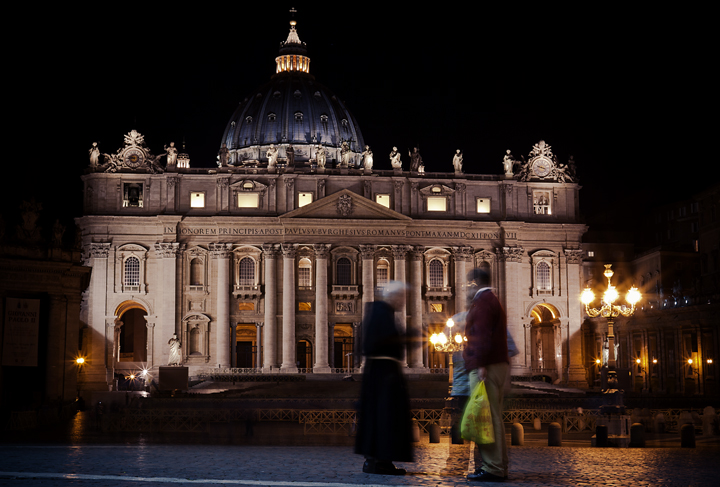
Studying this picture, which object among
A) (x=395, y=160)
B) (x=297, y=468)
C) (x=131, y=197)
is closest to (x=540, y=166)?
(x=395, y=160)

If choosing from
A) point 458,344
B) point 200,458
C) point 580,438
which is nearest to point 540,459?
point 200,458

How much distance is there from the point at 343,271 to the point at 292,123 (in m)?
36.3

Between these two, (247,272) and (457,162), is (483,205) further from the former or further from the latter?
(247,272)

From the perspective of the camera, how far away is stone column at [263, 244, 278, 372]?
246 feet

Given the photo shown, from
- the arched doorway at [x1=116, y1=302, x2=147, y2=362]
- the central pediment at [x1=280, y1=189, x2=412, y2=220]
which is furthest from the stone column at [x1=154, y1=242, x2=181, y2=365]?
the arched doorway at [x1=116, y1=302, x2=147, y2=362]

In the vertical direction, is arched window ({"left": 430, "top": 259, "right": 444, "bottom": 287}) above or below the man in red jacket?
above

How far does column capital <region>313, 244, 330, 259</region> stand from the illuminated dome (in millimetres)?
30615

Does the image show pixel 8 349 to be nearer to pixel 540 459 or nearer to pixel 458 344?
pixel 458 344

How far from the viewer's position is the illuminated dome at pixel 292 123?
109m

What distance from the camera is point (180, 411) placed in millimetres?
34500

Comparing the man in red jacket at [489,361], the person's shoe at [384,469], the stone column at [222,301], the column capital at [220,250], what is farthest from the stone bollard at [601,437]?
the column capital at [220,250]

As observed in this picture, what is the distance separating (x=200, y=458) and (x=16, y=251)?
69.2 ft

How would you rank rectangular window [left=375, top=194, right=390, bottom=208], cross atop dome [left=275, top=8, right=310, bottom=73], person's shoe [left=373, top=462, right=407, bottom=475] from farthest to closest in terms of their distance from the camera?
cross atop dome [left=275, top=8, right=310, bottom=73], rectangular window [left=375, top=194, right=390, bottom=208], person's shoe [left=373, top=462, right=407, bottom=475]

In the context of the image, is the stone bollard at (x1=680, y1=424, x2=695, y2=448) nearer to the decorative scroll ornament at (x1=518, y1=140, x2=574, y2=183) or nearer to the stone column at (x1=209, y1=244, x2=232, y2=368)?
the stone column at (x1=209, y1=244, x2=232, y2=368)
